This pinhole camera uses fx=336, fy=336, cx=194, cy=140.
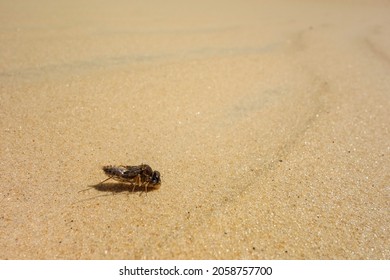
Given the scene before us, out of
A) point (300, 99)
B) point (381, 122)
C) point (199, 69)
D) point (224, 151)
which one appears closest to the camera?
point (224, 151)

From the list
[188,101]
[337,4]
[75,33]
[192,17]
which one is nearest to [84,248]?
[188,101]

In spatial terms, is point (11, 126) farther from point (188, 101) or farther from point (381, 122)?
point (381, 122)

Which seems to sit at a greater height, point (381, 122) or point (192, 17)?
point (192, 17)

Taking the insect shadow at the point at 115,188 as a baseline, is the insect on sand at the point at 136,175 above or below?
above

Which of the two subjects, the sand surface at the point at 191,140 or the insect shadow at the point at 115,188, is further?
the insect shadow at the point at 115,188

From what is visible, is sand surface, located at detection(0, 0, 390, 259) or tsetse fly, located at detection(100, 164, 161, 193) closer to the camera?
sand surface, located at detection(0, 0, 390, 259)
